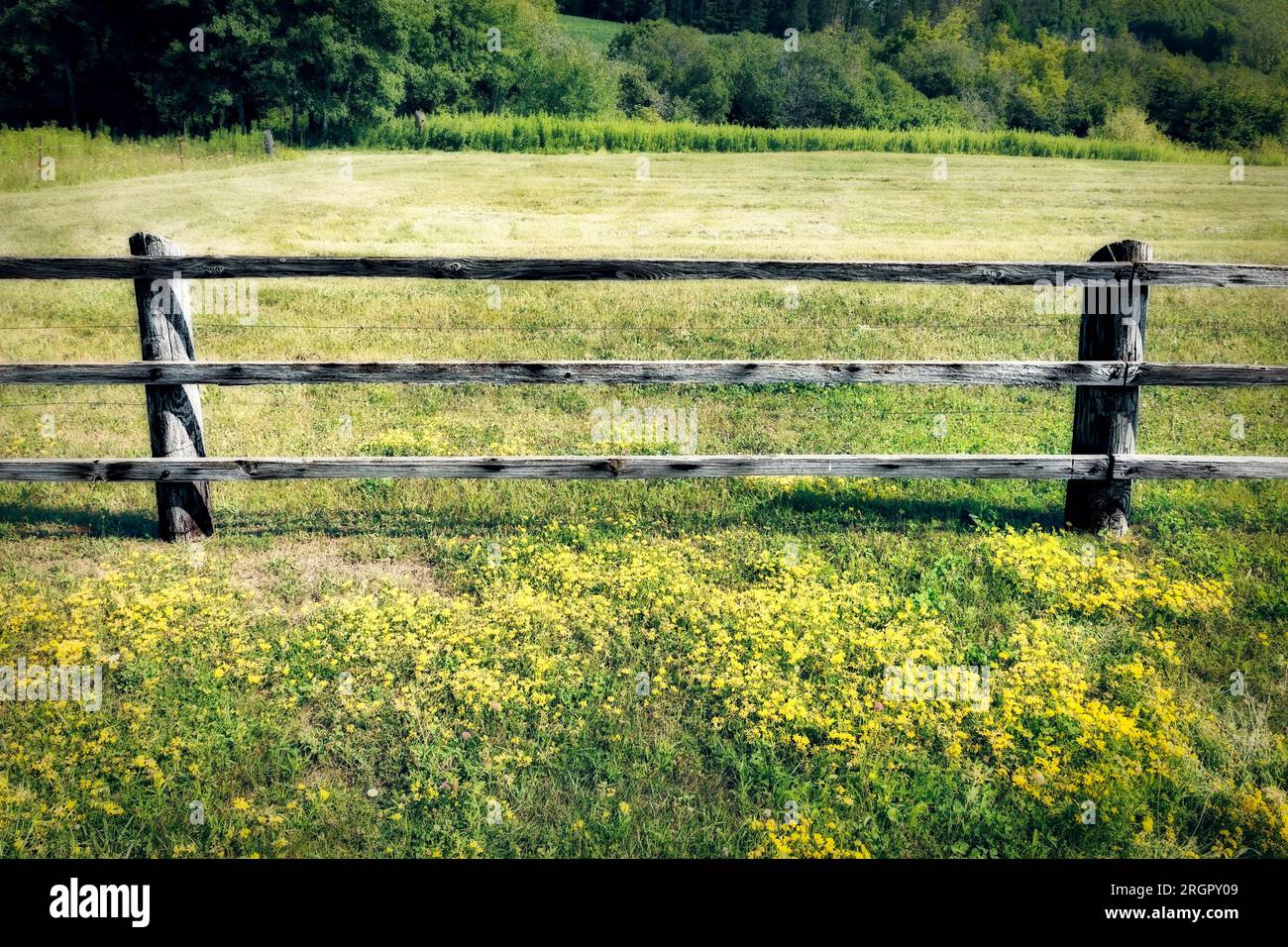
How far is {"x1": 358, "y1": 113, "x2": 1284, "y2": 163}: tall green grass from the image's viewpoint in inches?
1178

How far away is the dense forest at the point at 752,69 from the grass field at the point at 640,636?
19697mm

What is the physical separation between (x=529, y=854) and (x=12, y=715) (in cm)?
286

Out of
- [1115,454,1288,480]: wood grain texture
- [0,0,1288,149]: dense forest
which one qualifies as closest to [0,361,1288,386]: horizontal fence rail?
[1115,454,1288,480]: wood grain texture

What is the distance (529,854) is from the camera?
4086 mm

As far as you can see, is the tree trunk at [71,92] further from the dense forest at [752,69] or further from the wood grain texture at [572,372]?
the wood grain texture at [572,372]

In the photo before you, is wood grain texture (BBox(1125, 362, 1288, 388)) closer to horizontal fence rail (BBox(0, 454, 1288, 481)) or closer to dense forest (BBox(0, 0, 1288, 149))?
horizontal fence rail (BBox(0, 454, 1288, 481))

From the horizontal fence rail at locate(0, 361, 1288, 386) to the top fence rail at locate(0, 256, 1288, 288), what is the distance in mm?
593

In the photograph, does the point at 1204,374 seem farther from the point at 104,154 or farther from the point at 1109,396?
the point at 104,154

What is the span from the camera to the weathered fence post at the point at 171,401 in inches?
267

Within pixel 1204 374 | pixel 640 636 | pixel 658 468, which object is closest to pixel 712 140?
pixel 1204 374

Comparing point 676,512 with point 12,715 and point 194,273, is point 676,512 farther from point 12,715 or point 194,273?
point 12,715

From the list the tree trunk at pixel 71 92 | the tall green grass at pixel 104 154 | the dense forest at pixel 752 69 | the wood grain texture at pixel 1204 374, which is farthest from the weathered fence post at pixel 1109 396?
the tree trunk at pixel 71 92

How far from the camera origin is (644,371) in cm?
671

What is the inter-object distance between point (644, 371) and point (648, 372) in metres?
0.03
